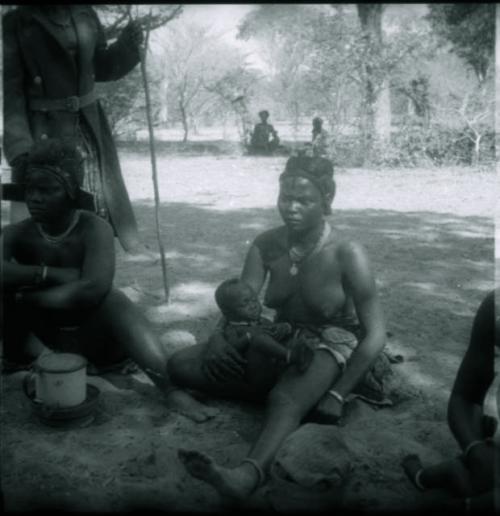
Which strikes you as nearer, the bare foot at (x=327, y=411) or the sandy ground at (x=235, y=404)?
the sandy ground at (x=235, y=404)

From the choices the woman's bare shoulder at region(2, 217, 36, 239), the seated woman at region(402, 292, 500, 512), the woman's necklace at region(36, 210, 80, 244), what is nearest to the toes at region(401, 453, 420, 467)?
the seated woman at region(402, 292, 500, 512)

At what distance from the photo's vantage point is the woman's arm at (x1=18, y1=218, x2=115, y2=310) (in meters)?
3.00

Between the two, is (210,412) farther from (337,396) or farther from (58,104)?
(58,104)

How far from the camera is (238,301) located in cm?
286

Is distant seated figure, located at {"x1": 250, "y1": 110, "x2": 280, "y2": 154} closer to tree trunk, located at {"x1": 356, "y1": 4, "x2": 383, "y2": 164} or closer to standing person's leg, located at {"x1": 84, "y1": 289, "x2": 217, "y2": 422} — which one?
tree trunk, located at {"x1": 356, "y1": 4, "x2": 383, "y2": 164}

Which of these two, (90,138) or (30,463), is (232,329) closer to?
(30,463)

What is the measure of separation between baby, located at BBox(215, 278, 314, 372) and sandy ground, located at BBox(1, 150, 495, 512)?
38 centimetres

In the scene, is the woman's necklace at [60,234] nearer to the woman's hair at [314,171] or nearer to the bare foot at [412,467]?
the woman's hair at [314,171]

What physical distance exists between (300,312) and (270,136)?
10.7 meters

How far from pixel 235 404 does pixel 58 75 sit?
1905 millimetres

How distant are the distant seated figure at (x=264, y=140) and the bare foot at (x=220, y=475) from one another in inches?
416

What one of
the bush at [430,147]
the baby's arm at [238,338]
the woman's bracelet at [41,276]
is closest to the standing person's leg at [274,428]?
the baby's arm at [238,338]

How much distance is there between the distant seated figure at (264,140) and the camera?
1279 cm

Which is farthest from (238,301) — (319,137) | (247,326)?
(319,137)
